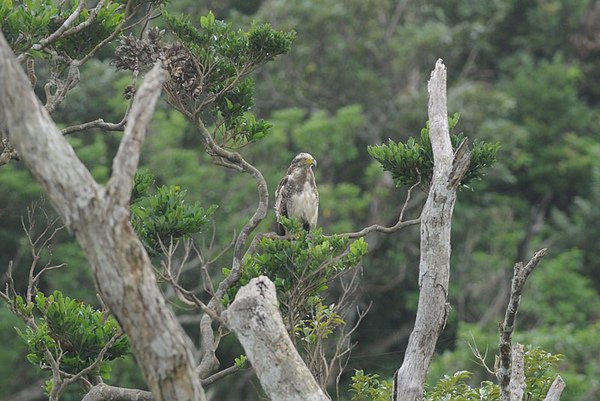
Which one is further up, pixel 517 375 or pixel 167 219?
pixel 167 219

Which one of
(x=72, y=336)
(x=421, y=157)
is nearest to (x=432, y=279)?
(x=421, y=157)

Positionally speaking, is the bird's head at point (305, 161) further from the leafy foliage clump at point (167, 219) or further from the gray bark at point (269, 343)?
the gray bark at point (269, 343)

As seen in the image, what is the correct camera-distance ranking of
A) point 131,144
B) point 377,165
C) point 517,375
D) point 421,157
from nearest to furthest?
point 131,144 → point 517,375 → point 421,157 → point 377,165

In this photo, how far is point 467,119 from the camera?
18516 millimetres

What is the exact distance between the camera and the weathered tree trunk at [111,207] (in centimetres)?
488

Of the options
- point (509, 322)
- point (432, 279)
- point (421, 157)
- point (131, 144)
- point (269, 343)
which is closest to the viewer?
point (131, 144)

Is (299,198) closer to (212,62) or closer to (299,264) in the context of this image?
(212,62)

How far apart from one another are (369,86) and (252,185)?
2.91 m

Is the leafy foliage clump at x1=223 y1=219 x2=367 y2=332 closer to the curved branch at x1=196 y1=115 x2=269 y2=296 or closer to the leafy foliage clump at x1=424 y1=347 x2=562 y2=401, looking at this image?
the curved branch at x1=196 y1=115 x2=269 y2=296

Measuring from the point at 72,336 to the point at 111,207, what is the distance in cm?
199

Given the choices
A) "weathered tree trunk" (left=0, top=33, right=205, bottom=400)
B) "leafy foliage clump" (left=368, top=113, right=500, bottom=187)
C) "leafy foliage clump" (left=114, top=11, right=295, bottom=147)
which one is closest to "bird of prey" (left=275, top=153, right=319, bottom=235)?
"leafy foliage clump" (left=114, top=11, right=295, bottom=147)

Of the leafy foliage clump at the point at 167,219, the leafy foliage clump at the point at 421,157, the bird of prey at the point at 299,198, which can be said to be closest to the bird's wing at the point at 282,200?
the bird of prey at the point at 299,198

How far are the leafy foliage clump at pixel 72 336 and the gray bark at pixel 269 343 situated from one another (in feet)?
3.97

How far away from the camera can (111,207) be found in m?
4.89
